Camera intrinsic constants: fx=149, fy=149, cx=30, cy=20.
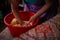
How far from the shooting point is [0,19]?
6.79 ft

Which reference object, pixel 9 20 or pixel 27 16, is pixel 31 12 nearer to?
pixel 27 16

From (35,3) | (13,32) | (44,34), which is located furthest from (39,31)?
(35,3)

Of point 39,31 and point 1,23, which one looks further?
point 1,23

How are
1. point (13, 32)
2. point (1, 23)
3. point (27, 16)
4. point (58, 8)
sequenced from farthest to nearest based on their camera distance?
1. point (1, 23)
2. point (27, 16)
3. point (58, 8)
4. point (13, 32)

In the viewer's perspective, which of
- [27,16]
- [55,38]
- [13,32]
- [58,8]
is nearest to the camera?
[55,38]

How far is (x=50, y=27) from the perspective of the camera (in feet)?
2.79

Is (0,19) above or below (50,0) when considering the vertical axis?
below

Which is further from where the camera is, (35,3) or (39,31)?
(35,3)

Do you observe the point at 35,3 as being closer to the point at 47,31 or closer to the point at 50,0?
the point at 50,0

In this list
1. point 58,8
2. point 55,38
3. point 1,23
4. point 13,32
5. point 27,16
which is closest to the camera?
point 55,38

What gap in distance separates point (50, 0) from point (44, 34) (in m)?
0.34

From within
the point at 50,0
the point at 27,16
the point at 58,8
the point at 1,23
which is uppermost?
the point at 50,0

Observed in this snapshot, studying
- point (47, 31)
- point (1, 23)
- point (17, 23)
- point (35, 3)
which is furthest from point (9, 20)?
point (1, 23)

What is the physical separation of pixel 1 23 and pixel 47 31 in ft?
4.36
